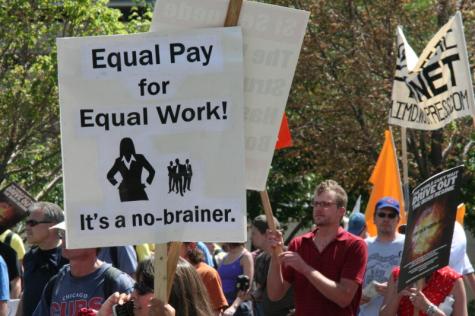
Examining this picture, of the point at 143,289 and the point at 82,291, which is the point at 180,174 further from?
the point at 82,291

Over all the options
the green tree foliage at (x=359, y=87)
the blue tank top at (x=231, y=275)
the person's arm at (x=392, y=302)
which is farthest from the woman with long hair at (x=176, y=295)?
the green tree foliage at (x=359, y=87)

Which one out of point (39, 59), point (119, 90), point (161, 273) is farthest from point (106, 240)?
point (39, 59)

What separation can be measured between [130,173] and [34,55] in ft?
45.2

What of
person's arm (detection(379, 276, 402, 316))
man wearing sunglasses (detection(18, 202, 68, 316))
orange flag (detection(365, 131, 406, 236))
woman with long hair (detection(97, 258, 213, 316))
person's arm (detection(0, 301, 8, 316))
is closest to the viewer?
woman with long hair (detection(97, 258, 213, 316))

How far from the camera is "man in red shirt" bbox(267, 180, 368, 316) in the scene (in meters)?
7.19

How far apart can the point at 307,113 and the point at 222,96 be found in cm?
1624

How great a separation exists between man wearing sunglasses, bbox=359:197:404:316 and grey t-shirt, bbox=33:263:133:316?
7.70 feet

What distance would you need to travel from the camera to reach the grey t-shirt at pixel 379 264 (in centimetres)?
838

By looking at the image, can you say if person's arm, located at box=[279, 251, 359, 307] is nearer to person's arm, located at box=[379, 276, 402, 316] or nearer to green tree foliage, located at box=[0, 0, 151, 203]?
person's arm, located at box=[379, 276, 402, 316]

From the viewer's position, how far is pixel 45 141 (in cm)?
2045

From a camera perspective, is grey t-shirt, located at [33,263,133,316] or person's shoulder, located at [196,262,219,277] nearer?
grey t-shirt, located at [33,263,133,316]

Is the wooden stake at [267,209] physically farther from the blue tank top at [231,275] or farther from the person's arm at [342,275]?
the blue tank top at [231,275]

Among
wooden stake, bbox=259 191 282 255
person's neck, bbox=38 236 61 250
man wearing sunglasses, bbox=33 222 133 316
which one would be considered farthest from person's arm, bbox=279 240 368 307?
person's neck, bbox=38 236 61 250

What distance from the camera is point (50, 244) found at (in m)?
8.40
